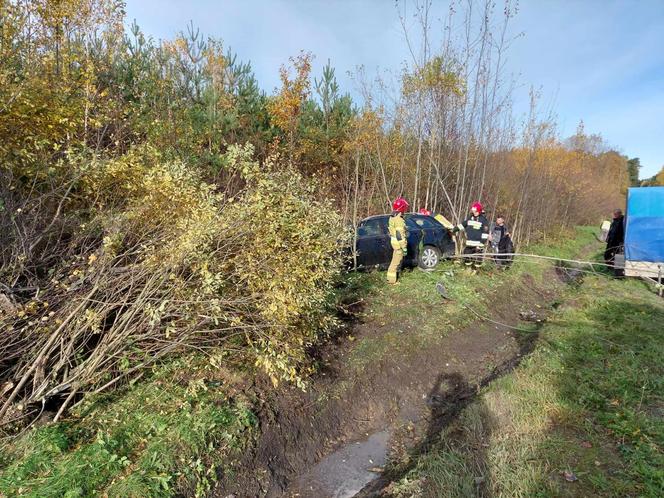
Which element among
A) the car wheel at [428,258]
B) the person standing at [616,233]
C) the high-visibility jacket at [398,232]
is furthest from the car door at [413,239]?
the person standing at [616,233]

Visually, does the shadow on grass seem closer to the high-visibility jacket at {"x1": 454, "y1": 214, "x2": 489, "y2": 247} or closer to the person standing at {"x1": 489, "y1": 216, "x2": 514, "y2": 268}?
the high-visibility jacket at {"x1": 454, "y1": 214, "x2": 489, "y2": 247}

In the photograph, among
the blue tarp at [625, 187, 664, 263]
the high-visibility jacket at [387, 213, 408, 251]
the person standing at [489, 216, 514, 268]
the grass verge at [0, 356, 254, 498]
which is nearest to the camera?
the grass verge at [0, 356, 254, 498]

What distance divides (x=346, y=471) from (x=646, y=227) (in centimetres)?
1082

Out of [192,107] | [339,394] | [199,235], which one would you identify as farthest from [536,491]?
[192,107]

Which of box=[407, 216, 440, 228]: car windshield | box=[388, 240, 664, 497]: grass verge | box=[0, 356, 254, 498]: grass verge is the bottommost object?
box=[388, 240, 664, 497]: grass verge

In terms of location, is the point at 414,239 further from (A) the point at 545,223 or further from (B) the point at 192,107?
(A) the point at 545,223

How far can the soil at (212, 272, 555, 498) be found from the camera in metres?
3.70

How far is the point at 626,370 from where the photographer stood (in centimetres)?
521

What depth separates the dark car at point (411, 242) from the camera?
29.6 ft

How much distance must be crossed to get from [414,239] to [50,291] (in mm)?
7241

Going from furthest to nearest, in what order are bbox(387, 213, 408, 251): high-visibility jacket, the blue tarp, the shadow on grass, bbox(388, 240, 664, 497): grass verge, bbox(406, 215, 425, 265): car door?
the blue tarp
bbox(406, 215, 425, 265): car door
bbox(387, 213, 408, 251): high-visibility jacket
the shadow on grass
bbox(388, 240, 664, 497): grass verge

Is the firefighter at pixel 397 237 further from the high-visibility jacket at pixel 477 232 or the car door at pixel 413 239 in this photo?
the high-visibility jacket at pixel 477 232

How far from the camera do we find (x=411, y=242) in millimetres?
9383

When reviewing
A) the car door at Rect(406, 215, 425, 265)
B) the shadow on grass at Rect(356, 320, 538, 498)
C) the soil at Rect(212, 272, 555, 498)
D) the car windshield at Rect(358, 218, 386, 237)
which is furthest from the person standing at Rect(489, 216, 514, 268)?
the shadow on grass at Rect(356, 320, 538, 498)
